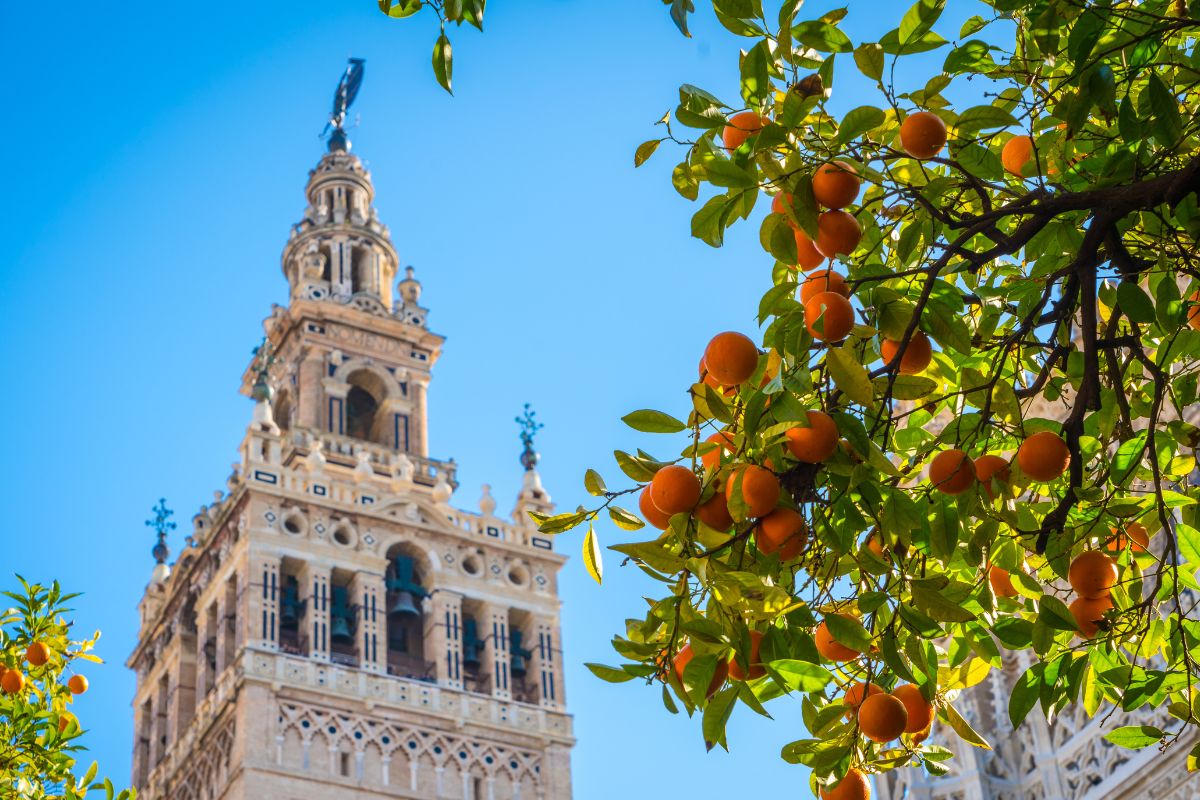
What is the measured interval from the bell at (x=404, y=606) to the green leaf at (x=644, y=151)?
135 feet

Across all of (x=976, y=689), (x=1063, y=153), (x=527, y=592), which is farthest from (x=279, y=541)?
(x=1063, y=153)

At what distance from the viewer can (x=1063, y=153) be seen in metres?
6.06

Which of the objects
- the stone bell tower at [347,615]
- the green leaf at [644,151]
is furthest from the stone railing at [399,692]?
the green leaf at [644,151]

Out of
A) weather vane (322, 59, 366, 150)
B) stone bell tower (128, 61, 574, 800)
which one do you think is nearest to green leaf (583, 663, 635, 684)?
stone bell tower (128, 61, 574, 800)

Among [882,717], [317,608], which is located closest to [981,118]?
[882,717]

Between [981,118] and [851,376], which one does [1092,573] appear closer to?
[851,376]

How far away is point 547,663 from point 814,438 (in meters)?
43.6

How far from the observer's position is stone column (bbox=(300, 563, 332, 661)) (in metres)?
44.8

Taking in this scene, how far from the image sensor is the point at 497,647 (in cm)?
4728

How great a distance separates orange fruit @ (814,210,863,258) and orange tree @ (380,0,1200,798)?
0.01m

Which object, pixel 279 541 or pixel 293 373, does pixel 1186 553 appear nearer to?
pixel 279 541

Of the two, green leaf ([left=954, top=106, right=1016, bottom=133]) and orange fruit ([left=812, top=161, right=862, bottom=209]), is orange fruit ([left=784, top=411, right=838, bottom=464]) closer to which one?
orange fruit ([left=812, top=161, right=862, bottom=209])

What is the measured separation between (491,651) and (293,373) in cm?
1044

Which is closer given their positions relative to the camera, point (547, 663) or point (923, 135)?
point (923, 135)
